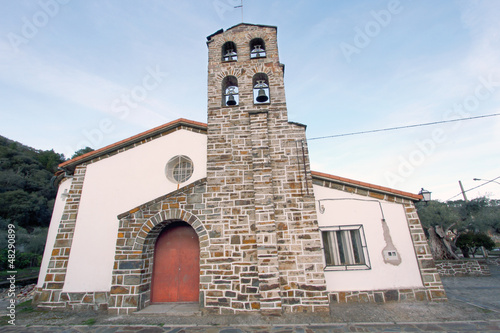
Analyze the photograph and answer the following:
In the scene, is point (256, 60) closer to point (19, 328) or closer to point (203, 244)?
point (203, 244)

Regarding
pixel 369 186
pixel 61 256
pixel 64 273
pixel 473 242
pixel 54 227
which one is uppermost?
pixel 369 186

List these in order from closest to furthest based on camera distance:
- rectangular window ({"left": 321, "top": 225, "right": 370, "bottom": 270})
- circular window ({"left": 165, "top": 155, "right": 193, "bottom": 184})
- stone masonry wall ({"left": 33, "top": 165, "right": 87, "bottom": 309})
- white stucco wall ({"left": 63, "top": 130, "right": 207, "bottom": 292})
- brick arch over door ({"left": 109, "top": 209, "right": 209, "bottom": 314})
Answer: brick arch over door ({"left": 109, "top": 209, "right": 209, "bottom": 314}) → stone masonry wall ({"left": 33, "top": 165, "right": 87, "bottom": 309}) → rectangular window ({"left": 321, "top": 225, "right": 370, "bottom": 270}) → white stucco wall ({"left": 63, "top": 130, "right": 207, "bottom": 292}) → circular window ({"left": 165, "top": 155, "right": 193, "bottom": 184})

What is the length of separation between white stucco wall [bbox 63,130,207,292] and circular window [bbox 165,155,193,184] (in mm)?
155

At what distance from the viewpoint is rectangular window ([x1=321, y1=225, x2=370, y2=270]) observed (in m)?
6.37

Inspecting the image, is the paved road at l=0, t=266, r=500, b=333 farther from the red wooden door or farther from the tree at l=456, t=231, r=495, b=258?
the tree at l=456, t=231, r=495, b=258

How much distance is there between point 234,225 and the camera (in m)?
5.96

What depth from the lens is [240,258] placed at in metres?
5.62

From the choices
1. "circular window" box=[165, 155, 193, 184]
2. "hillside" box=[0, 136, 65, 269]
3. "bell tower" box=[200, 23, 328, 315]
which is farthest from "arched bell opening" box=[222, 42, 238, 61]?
"hillside" box=[0, 136, 65, 269]

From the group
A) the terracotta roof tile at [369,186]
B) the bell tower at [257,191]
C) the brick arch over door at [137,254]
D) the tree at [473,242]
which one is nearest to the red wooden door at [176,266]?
the brick arch over door at [137,254]

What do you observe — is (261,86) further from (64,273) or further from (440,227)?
(440,227)

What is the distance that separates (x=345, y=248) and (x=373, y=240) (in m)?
0.84

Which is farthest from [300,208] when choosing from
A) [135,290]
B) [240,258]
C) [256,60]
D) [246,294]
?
[256,60]

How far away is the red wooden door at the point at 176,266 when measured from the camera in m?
6.38

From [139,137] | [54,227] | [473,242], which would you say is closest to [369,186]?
[139,137]
